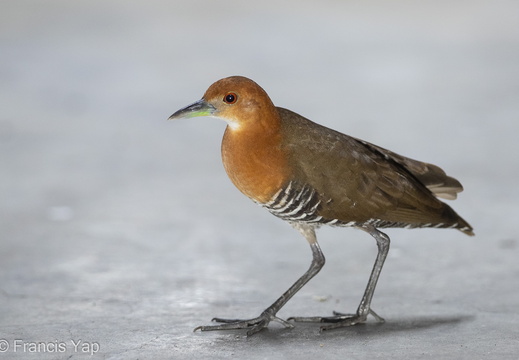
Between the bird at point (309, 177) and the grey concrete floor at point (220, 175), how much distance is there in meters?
0.34

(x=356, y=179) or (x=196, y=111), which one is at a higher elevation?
(x=196, y=111)

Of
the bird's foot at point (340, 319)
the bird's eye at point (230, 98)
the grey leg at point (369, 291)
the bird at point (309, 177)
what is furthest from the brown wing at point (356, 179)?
the bird's foot at point (340, 319)

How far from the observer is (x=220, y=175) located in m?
7.31

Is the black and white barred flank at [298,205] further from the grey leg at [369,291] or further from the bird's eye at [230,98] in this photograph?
the bird's eye at [230,98]

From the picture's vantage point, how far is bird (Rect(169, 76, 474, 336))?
402 cm

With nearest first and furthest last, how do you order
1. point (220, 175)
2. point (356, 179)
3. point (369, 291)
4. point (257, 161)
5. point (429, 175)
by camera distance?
point (257, 161) → point (356, 179) → point (369, 291) → point (429, 175) → point (220, 175)

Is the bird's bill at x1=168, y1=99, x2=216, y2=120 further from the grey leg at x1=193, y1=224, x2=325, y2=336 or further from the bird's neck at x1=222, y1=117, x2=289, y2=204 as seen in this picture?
the grey leg at x1=193, y1=224, x2=325, y2=336

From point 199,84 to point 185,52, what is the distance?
1.61 m

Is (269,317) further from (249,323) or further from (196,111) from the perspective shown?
(196,111)

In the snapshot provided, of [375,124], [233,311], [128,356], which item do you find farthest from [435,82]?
[128,356]

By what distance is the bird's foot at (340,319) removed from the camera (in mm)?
4281

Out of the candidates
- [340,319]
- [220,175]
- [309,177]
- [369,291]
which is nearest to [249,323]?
[340,319]

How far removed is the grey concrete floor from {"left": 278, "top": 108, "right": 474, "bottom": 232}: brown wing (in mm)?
543

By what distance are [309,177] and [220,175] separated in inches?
129
